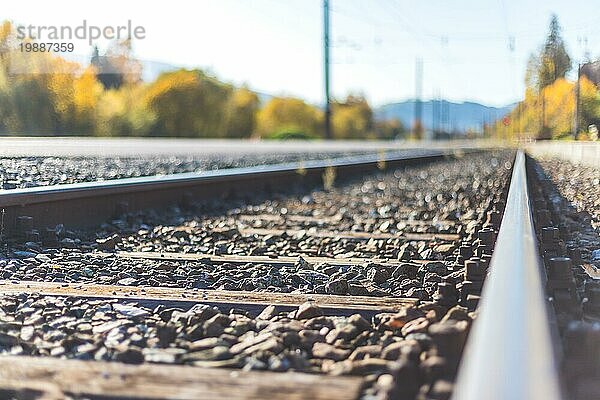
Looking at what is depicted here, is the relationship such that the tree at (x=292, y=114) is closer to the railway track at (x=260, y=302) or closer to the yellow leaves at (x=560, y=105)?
the yellow leaves at (x=560, y=105)

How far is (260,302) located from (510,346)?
73.9 inches

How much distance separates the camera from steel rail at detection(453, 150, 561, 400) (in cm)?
109

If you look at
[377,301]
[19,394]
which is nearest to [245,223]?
[377,301]

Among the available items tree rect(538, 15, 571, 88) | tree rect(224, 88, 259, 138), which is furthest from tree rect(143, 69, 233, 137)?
tree rect(538, 15, 571, 88)

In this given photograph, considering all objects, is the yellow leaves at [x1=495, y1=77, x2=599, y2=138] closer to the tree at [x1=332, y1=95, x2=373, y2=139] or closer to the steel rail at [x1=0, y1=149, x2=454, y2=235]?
the steel rail at [x1=0, y1=149, x2=454, y2=235]

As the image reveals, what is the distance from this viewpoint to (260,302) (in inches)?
121

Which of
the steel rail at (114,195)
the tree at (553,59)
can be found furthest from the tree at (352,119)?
the tree at (553,59)

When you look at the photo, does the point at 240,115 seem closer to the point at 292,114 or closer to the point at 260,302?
the point at 292,114

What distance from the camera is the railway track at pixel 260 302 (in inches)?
64.0

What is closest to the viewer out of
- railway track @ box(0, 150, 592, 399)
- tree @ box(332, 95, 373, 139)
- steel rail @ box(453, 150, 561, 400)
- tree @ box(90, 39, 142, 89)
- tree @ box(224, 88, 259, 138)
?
steel rail @ box(453, 150, 561, 400)

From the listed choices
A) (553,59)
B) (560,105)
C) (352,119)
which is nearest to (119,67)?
(560,105)

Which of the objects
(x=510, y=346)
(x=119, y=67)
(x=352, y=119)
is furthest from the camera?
(x=352, y=119)

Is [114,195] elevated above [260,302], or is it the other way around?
→ [114,195]

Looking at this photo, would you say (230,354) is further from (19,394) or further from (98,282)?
(98,282)
